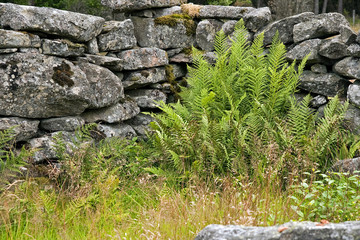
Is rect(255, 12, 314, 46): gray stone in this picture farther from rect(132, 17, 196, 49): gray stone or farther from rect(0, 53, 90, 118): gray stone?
rect(0, 53, 90, 118): gray stone

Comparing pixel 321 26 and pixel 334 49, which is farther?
pixel 321 26

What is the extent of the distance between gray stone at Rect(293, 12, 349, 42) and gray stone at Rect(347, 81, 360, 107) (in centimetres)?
90

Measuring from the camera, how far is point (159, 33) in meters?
6.21

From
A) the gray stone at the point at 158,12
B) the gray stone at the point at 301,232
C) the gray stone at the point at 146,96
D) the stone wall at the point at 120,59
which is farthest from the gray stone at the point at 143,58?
the gray stone at the point at 301,232

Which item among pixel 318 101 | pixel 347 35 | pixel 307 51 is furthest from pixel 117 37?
pixel 347 35

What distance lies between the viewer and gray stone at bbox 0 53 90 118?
4656 millimetres

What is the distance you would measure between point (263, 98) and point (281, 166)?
1560 millimetres

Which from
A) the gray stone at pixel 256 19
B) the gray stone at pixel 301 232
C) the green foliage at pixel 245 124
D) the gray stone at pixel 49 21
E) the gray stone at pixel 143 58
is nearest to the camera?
the gray stone at pixel 301 232

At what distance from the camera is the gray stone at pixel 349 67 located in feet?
17.0

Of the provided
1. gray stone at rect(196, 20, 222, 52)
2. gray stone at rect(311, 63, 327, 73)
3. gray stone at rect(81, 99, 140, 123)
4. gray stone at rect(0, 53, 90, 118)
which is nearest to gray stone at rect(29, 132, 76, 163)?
gray stone at rect(0, 53, 90, 118)

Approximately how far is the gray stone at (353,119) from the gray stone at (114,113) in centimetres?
293

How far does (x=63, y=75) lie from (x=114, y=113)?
93cm

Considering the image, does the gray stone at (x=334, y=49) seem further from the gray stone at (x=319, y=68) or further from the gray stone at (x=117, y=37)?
the gray stone at (x=117, y=37)

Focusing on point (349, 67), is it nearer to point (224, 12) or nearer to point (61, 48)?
point (224, 12)
